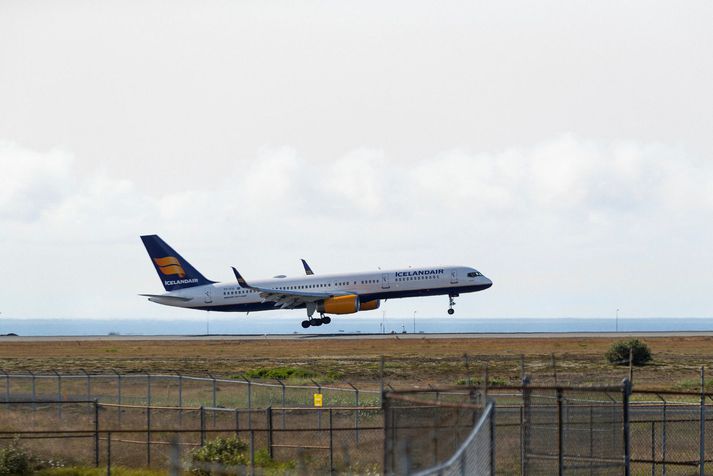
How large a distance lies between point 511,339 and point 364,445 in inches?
1944

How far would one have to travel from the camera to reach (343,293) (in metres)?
82.2

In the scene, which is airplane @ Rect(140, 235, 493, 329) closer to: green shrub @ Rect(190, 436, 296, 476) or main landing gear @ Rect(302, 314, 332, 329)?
main landing gear @ Rect(302, 314, 332, 329)

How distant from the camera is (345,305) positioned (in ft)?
265

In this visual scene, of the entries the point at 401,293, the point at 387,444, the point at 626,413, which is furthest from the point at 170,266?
the point at 387,444

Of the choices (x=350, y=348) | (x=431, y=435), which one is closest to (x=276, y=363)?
(x=350, y=348)

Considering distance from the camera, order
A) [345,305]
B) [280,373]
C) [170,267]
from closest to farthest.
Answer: [280,373] → [345,305] → [170,267]

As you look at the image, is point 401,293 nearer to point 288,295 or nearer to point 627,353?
point 288,295

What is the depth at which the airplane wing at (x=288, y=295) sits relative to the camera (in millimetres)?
81794

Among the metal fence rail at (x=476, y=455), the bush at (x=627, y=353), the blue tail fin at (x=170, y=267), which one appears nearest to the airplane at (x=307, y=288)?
the blue tail fin at (x=170, y=267)

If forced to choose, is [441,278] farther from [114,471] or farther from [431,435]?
[431,435]

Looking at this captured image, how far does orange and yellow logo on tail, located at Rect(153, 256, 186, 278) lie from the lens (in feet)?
290

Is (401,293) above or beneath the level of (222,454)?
above

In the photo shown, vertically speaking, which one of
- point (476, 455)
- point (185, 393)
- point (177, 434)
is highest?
point (476, 455)

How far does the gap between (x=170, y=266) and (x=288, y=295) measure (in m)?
12.8
